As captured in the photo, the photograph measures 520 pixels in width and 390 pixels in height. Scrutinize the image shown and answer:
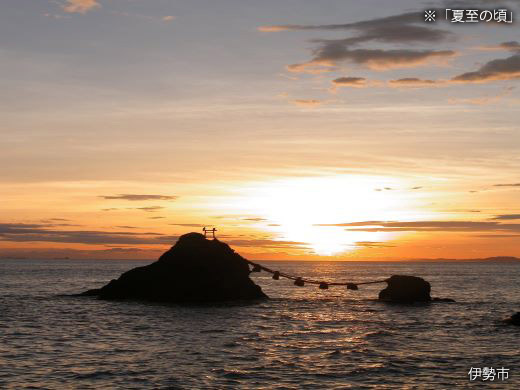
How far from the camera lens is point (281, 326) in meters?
58.2

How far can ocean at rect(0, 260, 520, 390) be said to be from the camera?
34.5 meters

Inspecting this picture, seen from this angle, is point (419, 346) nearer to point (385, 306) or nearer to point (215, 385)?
point (215, 385)

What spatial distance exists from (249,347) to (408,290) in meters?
43.4

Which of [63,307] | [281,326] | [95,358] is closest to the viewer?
[95,358]

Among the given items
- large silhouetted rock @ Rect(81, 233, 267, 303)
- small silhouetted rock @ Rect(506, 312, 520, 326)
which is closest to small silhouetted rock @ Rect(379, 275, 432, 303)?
large silhouetted rock @ Rect(81, 233, 267, 303)

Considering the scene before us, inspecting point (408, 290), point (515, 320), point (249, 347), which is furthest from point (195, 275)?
point (515, 320)

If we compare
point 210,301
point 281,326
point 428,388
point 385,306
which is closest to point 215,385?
point 428,388

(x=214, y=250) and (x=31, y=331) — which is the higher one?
(x=214, y=250)

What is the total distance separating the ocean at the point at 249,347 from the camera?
34500 millimetres

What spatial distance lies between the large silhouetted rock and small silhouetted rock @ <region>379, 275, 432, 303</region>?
65.7 feet

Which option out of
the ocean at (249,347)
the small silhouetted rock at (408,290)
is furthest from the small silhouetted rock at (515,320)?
the small silhouetted rock at (408,290)

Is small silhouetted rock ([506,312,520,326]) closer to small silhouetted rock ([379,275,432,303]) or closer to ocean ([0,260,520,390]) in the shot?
ocean ([0,260,520,390])

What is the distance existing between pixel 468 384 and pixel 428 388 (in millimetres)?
2579

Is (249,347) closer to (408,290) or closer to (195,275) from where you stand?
(195,275)
